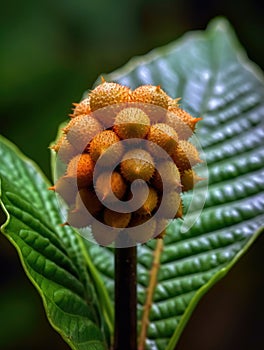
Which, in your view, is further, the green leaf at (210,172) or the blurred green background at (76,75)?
the blurred green background at (76,75)

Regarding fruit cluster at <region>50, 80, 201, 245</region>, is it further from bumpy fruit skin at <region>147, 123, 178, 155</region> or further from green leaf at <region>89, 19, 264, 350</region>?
green leaf at <region>89, 19, 264, 350</region>

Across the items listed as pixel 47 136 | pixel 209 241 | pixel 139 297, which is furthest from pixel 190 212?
pixel 47 136

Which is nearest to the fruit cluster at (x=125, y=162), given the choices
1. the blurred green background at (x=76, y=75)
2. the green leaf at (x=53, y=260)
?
the green leaf at (x=53, y=260)

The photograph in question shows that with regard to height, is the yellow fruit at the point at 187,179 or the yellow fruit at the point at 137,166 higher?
the yellow fruit at the point at 137,166

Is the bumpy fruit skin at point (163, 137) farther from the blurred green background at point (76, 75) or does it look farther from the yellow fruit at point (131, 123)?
the blurred green background at point (76, 75)

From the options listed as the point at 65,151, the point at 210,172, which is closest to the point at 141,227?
the point at 65,151

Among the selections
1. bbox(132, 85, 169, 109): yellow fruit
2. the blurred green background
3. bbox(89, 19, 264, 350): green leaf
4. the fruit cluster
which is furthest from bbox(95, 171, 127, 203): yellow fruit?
the blurred green background

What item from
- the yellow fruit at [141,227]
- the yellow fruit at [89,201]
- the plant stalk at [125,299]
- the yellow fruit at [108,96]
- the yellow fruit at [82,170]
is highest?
the yellow fruit at [108,96]
